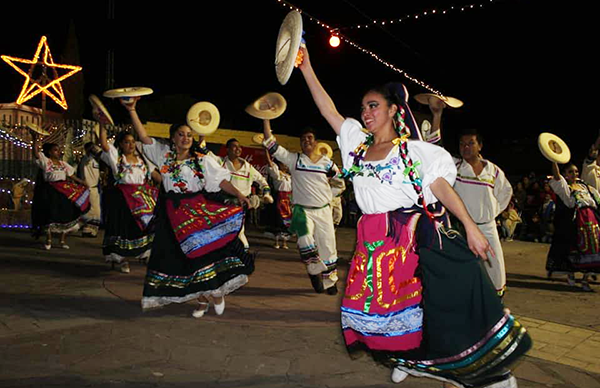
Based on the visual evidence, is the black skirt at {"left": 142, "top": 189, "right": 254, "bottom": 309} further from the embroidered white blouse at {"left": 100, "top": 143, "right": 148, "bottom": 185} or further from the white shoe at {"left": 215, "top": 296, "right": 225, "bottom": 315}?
the embroidered white blouse at {"left": 100, "top": 143, "right": 148, "bottom": 185}

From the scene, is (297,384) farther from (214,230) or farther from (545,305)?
(545,305)

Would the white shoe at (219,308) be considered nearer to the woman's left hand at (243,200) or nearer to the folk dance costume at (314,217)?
the woman's left hand at (243,200)

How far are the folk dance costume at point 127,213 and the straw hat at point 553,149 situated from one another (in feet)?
16.8

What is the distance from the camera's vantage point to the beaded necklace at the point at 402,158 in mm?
2908

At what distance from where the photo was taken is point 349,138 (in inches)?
131

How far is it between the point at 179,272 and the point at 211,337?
884mm

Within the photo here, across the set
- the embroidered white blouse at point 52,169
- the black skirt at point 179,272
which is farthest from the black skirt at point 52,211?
the black skirt at point 179,272

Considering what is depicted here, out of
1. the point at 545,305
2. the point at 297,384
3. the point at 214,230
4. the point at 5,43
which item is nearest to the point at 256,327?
the point at 214,230

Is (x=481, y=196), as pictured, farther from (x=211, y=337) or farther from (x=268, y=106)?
(x=211, y=337)

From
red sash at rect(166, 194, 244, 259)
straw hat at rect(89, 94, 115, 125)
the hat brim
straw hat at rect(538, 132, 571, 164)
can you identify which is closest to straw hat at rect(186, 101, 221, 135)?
the hat brim

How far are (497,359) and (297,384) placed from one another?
4.36 ft

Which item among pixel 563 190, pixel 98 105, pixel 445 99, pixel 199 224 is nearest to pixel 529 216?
pixel 563 190

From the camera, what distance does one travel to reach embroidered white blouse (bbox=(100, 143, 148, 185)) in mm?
7336

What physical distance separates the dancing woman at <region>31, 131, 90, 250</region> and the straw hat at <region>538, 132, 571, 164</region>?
7.95 meters
